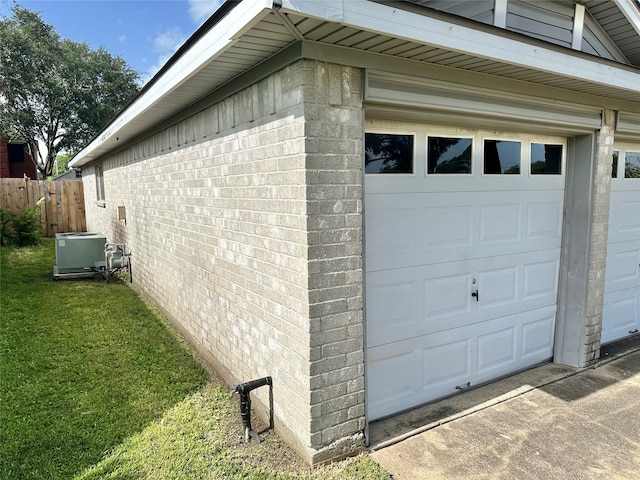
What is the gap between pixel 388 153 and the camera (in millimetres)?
3152

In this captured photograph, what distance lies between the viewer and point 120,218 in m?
8.25

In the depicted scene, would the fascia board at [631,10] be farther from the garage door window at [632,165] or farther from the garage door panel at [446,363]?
the garage door panel at [446,363]

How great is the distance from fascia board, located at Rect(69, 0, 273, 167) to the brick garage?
16 millimetres

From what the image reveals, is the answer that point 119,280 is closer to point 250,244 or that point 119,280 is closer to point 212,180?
point 212,180

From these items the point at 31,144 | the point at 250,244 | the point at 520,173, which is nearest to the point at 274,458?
the point at 250,244

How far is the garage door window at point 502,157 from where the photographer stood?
3699 millimetres

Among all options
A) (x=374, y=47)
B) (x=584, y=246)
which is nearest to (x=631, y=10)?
(x=584, y=246)

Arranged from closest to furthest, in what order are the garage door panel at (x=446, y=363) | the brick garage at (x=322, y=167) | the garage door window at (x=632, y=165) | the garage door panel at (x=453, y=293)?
the brick garage at (x=322, y=167) → the garage door panel at (x=453, y=293) → the garage door panel at (x=446, y=363) → the garage door window at (x=632, y=165)

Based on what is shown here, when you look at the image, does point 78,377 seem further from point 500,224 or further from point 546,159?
point 546,159

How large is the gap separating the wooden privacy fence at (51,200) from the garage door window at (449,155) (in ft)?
47.2

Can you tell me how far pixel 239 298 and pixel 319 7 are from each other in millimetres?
2389

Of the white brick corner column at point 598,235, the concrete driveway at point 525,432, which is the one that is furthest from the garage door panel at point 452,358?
the white brick corner column at point 598,235

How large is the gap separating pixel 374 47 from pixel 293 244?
131cm

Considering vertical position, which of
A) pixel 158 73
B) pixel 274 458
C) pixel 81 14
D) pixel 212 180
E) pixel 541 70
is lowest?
pixel 274 458
